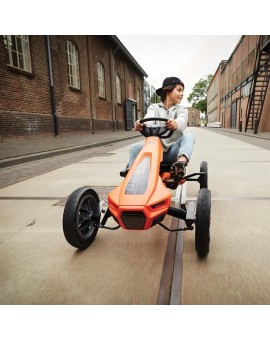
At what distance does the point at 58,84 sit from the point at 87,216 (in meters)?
11.4

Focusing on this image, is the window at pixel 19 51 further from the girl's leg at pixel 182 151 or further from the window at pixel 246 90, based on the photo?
the window at pixel 246 90

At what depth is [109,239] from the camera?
1878 mm

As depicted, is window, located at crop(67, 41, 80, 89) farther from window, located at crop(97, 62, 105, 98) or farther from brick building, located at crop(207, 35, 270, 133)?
brick building, located at crop(207, 35, 270, 133)

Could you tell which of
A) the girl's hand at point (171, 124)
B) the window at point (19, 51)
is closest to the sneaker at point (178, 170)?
the girl's hand at point (171, 124)

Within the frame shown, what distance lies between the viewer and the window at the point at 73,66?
43.5ft

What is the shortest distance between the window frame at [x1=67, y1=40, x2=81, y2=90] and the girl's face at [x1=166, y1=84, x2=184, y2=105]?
11.5m

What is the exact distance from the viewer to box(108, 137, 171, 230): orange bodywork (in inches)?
58.4

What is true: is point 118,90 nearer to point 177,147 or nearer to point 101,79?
point 101,79

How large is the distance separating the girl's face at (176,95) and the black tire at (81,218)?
1.40 m

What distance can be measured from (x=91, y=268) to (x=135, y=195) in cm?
50

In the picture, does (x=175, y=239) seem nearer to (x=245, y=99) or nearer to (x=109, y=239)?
(x=109, y=239)

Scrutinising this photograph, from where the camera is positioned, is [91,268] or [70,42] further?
[70,42]

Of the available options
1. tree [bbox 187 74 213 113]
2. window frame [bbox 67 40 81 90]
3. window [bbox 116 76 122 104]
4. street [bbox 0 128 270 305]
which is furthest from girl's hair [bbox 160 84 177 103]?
tree [bbox 187 74 213 113]

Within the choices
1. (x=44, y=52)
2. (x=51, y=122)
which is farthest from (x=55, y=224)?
(x=44, y=52)
